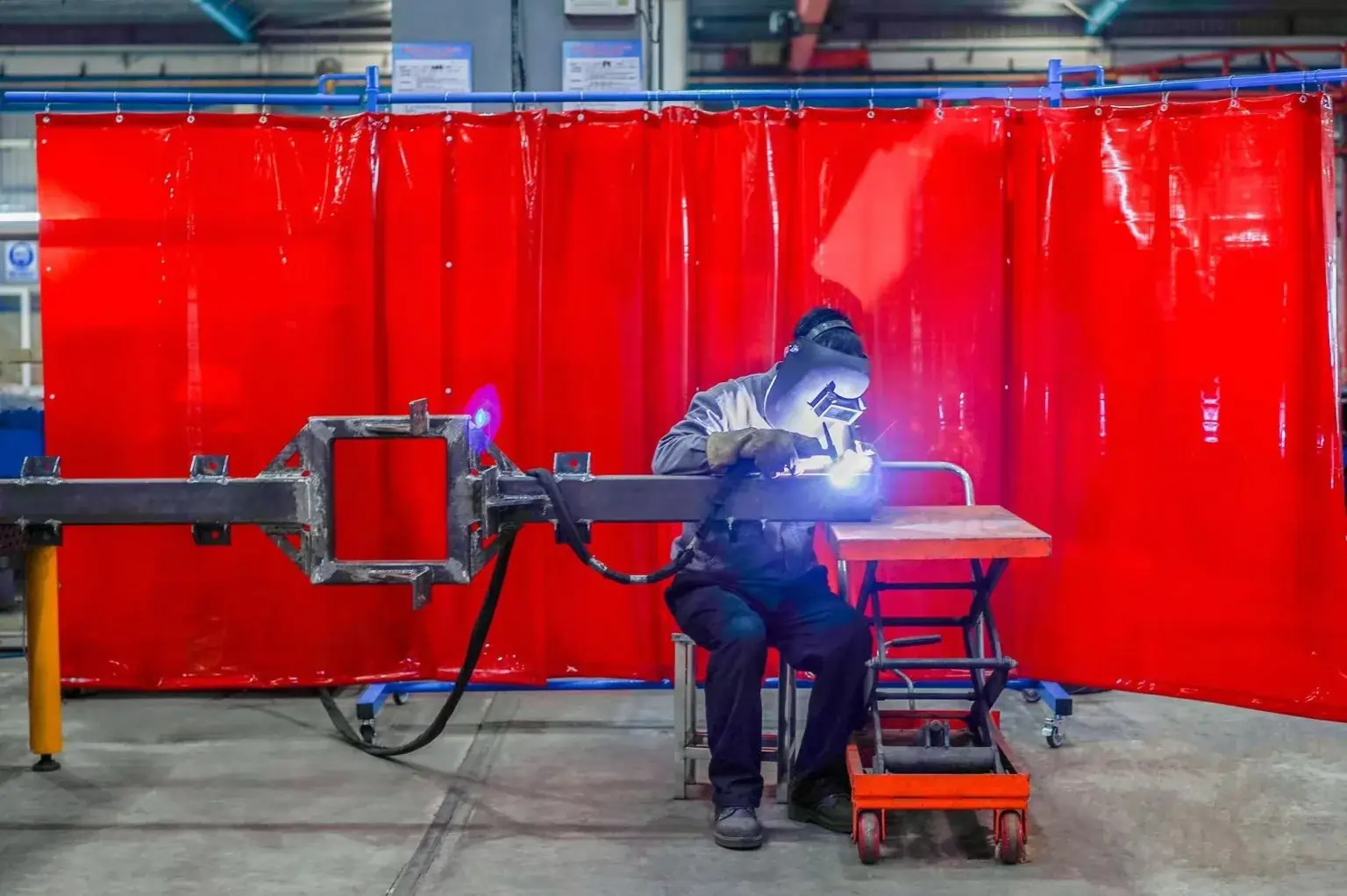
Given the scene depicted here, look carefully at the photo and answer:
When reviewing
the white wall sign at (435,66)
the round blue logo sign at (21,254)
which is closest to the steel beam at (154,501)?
the white wall sign at (435,66)

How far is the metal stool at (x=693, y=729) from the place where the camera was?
3.40 meters

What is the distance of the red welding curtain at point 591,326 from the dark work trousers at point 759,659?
3.02ft

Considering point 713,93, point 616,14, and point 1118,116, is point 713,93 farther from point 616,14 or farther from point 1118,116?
point 616,14

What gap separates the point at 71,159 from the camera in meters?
4.22

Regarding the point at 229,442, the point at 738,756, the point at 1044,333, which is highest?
the point at 1044,333

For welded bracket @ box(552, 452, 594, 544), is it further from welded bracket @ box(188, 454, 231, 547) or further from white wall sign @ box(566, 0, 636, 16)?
white wall sign @ box(566, 0, 636, 16)

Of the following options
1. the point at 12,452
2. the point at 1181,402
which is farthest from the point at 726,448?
the point at 12,452

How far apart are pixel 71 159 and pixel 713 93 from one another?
2305mm

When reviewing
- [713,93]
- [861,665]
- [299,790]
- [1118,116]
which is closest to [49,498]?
[299,790]

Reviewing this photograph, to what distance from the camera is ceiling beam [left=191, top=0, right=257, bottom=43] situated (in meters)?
10.5

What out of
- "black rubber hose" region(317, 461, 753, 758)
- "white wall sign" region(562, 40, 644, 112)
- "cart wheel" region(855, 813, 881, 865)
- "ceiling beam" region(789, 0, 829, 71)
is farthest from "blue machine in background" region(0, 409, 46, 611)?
"ceiling beam" region(789, 0, 829, 71)

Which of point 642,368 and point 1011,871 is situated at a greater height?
point 642,368

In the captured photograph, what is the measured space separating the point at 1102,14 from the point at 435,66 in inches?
283

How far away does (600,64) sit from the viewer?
18.1ft
